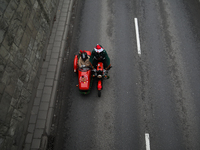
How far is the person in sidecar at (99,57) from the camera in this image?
752cm

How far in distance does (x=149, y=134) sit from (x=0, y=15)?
24.7ft

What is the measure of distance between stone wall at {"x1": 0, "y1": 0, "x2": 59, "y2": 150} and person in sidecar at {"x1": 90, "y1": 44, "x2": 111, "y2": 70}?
2.84m

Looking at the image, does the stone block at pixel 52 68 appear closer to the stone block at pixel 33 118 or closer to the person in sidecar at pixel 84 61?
the person in sidecar at pixel 84 61

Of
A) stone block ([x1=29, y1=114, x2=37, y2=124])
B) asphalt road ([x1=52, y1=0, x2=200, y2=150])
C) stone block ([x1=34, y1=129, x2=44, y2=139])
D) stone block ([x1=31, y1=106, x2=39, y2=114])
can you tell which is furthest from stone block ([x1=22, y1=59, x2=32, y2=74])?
stone block ([x1=34, y1=129, x2=44, y2=139])

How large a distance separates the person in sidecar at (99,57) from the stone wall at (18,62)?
2835mm

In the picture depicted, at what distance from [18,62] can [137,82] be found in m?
5.73

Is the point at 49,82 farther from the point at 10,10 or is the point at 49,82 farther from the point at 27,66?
the point at 10,10

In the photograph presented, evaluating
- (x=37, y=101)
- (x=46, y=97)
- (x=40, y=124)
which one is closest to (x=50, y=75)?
(x=46, y=97)

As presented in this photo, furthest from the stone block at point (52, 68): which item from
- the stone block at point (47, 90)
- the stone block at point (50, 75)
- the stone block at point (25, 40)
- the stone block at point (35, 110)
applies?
the stone block at point (35, 110)

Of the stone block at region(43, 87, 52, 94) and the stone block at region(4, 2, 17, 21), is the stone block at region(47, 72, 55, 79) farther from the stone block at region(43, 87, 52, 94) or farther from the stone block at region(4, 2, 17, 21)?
the stone block at region(4, 2, 17, 21)

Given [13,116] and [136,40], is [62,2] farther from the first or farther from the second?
[13,116]

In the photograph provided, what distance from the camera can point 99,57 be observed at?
802cm

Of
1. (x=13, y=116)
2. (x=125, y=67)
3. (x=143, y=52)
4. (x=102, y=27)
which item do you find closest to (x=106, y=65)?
(x=125, y=67)

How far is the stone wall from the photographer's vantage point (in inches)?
232
